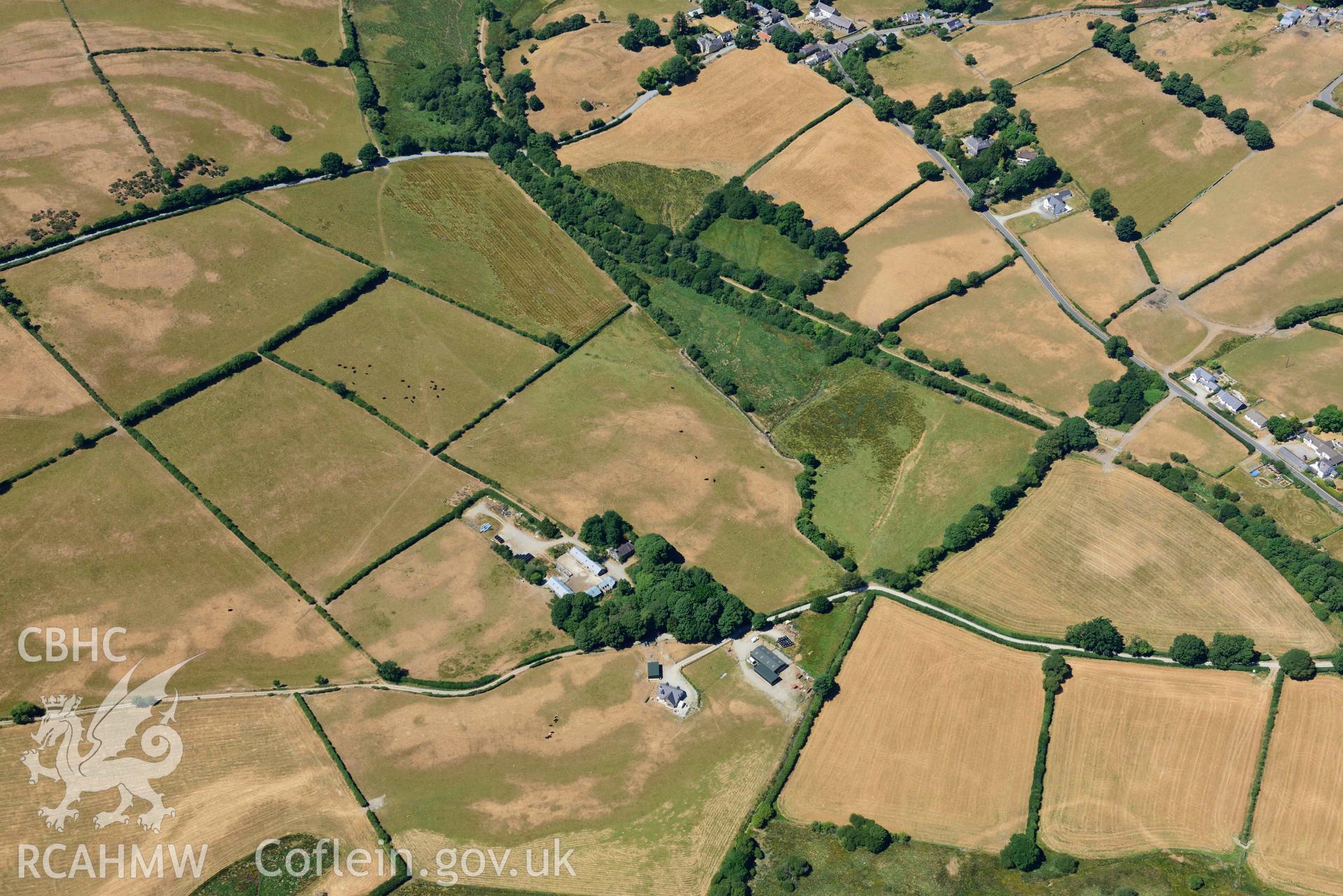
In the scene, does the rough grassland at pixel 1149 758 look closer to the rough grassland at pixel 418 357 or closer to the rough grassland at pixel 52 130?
the rough grassland at pixel 418 357

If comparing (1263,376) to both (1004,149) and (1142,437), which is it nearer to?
(1142,437)

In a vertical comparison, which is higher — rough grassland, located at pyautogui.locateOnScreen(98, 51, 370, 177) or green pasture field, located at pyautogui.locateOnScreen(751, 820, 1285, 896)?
rough grassland, located at pyautogui.locateOnScreen(98, 51, 370, 177)

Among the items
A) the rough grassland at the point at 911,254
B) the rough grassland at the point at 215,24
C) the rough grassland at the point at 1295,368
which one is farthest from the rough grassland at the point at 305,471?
the rough grassland at the point at 1295,368

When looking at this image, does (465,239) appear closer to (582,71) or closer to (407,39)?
(582,71)

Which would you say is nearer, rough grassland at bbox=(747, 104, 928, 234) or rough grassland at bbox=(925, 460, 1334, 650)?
rough grassland at bbox=(925, 460, 1334, 650)

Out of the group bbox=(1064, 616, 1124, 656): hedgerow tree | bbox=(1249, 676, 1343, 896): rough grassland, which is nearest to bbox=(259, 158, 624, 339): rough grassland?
bbox=(1064, 616, 1124, 656): hedgerow tree

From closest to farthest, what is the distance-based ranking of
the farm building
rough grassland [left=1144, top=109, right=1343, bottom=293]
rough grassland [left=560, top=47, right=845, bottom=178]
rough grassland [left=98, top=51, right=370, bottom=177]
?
1. the farm building
2. rough grassland [left=1144, top=109, right=1343, bottom=293]
3. rough grassland [left=98, top=51, right=370, bottom=177]
4. rough grassland [left=560, top=47, right=845, bottom=178]

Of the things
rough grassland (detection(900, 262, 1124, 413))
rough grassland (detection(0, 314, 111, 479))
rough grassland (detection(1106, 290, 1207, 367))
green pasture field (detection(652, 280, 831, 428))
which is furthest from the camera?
rough grassland (detection(1106, 290, 1207, 367))

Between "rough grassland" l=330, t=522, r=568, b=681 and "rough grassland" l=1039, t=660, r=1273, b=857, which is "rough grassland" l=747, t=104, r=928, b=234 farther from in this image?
"rough grassland" l=1039, t=660, r=1273, b=857
